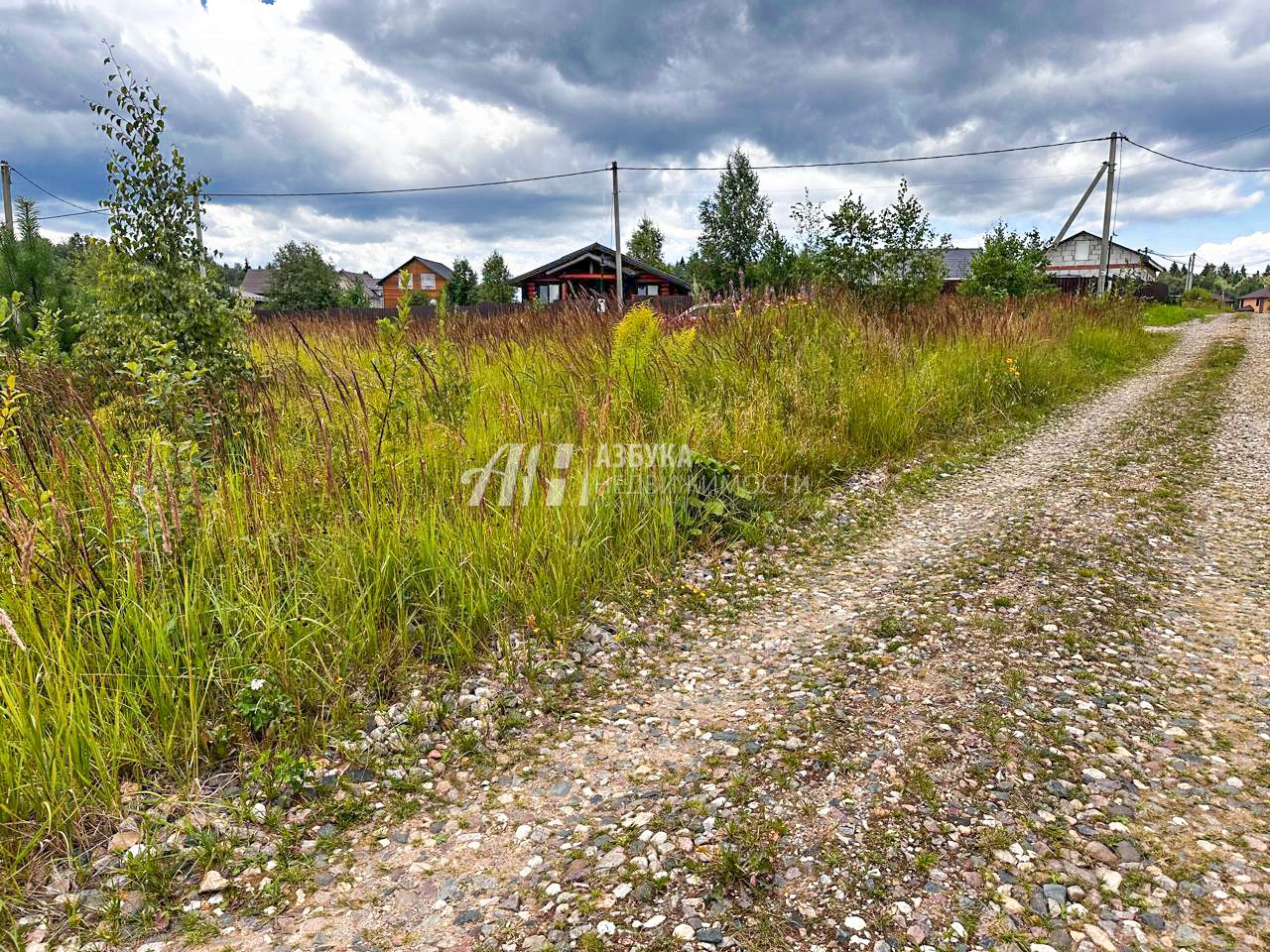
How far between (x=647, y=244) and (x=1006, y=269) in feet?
192

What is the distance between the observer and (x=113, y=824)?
208cm

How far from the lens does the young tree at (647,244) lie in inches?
2795

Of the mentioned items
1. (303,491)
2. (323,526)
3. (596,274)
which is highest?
(596,274)

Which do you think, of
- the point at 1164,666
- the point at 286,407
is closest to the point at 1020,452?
the point at 1164,666

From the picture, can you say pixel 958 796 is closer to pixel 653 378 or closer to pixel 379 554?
pixel 379 554

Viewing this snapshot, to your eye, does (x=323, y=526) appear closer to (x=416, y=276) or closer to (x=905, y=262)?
(x=905, y=262)

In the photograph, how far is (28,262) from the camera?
7.44m

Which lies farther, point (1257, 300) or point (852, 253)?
point (1257, 300)

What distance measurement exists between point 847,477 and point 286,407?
4427 mm

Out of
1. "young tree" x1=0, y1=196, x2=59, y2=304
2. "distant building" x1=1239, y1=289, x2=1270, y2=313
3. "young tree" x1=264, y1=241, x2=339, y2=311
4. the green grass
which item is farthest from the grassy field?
"distant building" x1=1239, y1=289, x2=1270, y2=313

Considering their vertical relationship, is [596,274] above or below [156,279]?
above

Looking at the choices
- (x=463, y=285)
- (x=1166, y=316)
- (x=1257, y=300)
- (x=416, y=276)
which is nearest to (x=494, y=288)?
(x=463, y=285)

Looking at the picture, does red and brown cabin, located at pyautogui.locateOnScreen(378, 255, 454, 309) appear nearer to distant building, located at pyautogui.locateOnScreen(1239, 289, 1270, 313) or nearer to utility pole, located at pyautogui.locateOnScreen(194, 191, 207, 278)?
utility pole, located at pyautogui.locateOnScreen(194, 191, 207, 278)

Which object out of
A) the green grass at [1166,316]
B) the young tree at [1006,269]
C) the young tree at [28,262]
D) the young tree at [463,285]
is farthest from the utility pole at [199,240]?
the young tree at [463,285]
